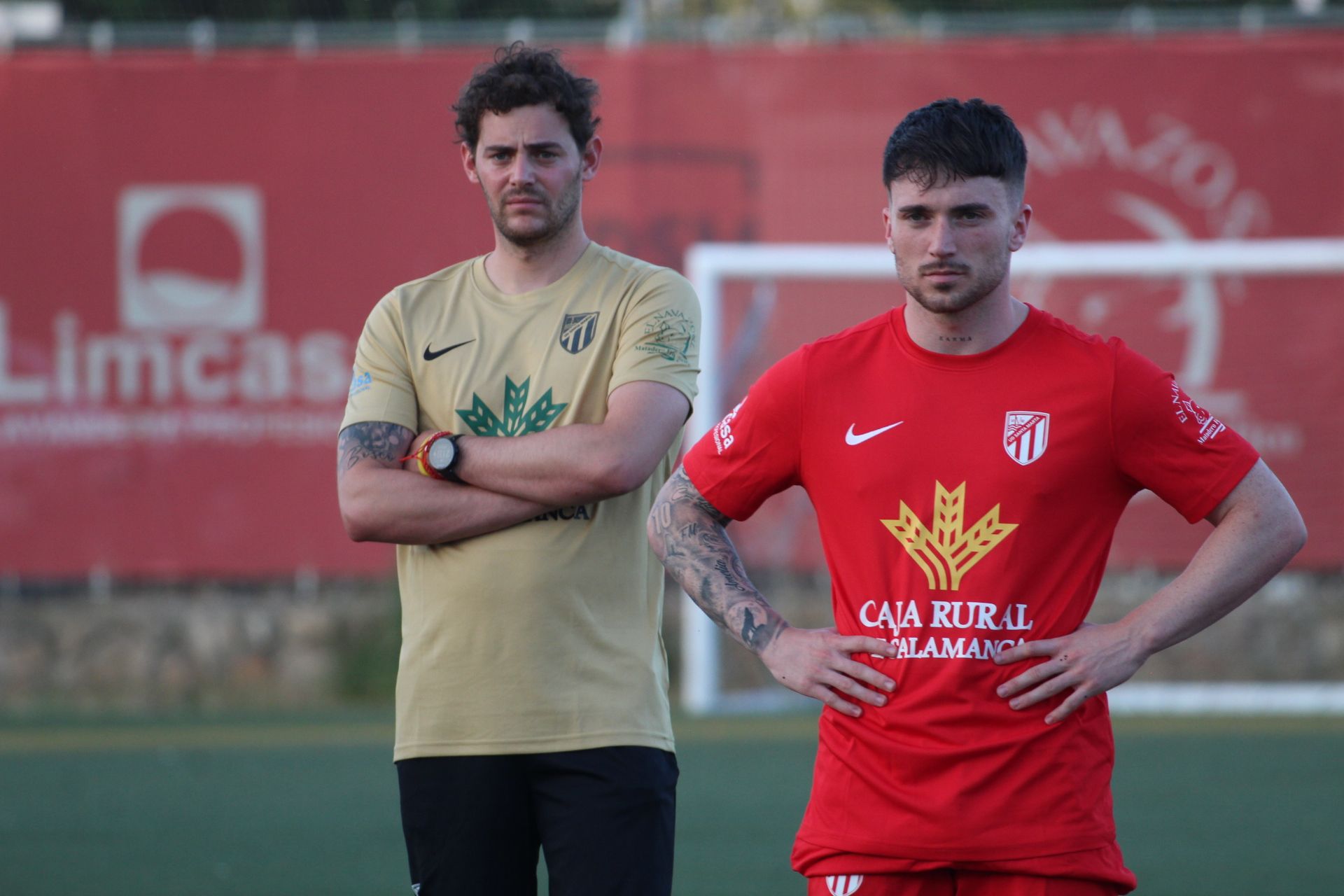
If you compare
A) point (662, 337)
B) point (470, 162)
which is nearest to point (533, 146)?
point (470, 162)

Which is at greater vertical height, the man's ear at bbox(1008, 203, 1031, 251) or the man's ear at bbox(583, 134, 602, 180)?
the man's ear at bbox(583, 134, 602, 180)

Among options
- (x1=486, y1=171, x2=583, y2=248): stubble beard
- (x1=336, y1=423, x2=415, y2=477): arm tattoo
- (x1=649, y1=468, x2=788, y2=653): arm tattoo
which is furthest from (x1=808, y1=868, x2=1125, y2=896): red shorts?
(x1=486, y1=171, x2=583, y2=248): stubble beard

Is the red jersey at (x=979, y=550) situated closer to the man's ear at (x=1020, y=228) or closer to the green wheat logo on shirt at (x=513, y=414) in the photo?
the man's ear at (x=1020, y=228)

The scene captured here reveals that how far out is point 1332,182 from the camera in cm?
1051

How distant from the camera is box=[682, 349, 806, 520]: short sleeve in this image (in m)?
2.72

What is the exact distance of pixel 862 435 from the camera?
2635 millimetres

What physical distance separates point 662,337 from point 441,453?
503 millimetres

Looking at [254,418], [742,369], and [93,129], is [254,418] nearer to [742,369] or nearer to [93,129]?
[93,129]

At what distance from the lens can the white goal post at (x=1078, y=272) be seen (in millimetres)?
10156

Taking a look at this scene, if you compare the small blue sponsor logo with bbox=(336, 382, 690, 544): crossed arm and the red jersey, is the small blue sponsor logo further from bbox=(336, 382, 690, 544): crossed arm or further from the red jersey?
the red jersey

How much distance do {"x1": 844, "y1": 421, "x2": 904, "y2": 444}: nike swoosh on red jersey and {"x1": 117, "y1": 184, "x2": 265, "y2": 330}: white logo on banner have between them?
8.83 meters

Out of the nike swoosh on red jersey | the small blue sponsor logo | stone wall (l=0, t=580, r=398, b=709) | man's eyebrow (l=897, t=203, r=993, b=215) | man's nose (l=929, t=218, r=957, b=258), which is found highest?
man's eyebrow (l=897, t=203, r=993, b=215)

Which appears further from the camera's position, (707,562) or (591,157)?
(591,157)

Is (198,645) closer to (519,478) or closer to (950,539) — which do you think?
(519,478)
